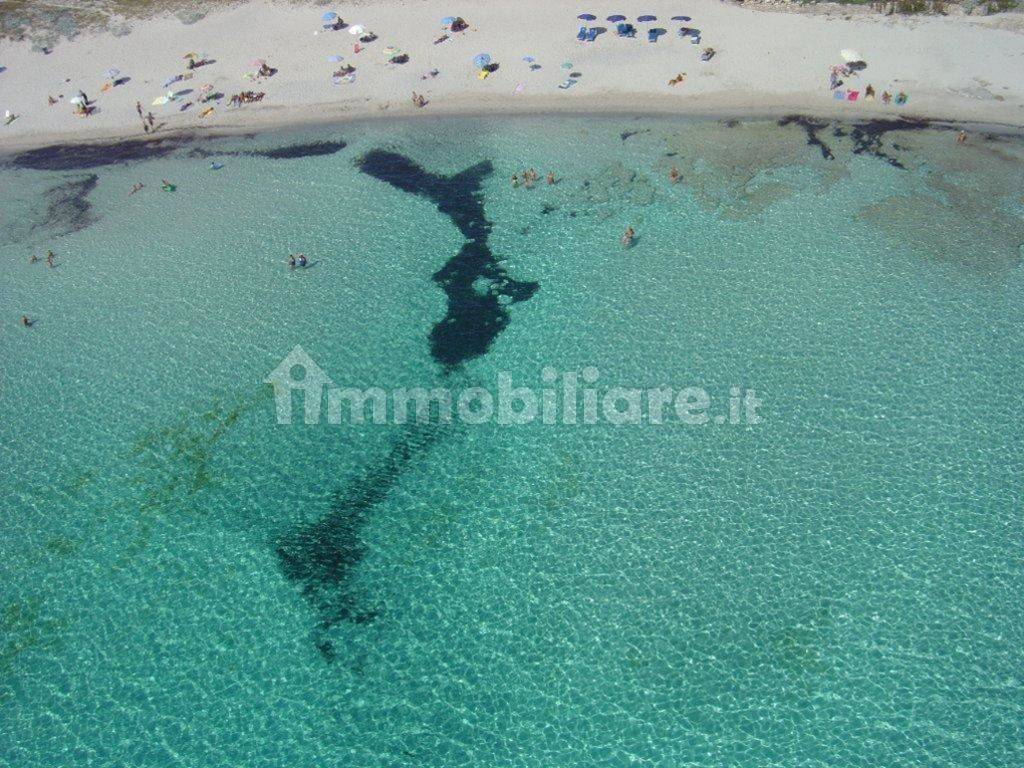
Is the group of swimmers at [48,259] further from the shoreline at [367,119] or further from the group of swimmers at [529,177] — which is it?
the group of swimmers at [529,177]

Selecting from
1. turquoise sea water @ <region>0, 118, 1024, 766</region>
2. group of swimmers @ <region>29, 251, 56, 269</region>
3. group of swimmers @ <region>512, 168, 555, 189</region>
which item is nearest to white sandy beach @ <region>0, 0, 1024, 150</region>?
turquoise sea water @ <region>0, 118, 1024, 766</region>

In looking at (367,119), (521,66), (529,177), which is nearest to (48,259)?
(367,119)

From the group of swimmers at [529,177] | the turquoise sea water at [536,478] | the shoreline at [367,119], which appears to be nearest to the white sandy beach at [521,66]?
the shoreline at [367,119]

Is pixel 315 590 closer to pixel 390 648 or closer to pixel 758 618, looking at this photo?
pixel 390 648

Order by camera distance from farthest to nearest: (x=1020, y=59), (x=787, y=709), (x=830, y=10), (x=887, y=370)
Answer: (x=830, y=10) < (x=1020, y=59) < (x=887, y=370) < (x=787, y=709)

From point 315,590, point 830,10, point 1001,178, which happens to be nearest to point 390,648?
point 315,590

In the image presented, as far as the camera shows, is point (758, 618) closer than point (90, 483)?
Yes
